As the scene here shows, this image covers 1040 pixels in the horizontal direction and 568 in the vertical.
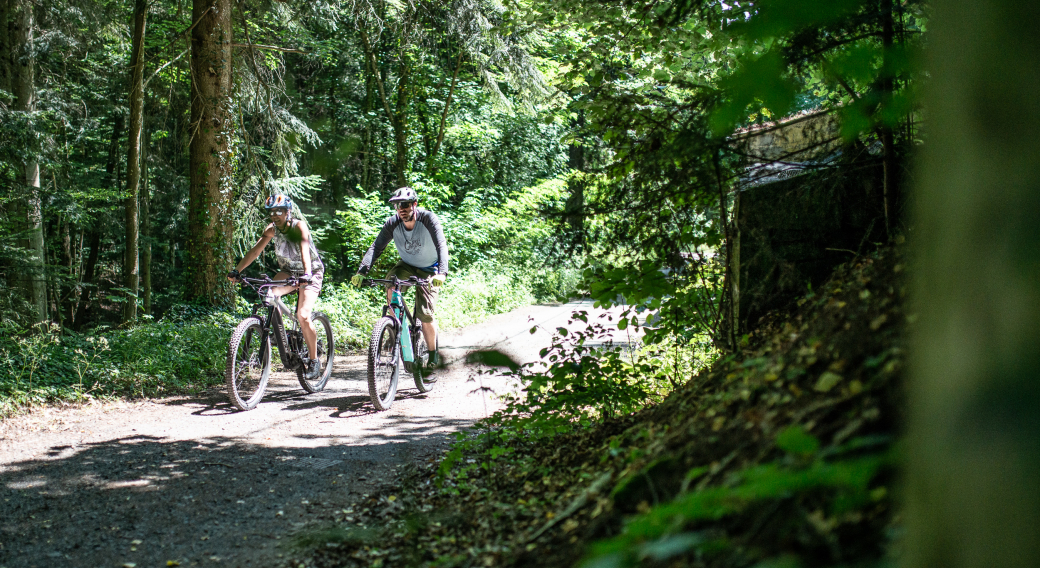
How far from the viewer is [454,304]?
16.7 metres

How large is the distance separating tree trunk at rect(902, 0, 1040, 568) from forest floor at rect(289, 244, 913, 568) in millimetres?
488

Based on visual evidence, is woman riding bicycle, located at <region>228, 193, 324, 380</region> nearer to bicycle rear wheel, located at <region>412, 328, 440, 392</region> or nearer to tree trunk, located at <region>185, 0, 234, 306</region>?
bicycle rear wheel, located at <region>412, 328, 440, 392</region>

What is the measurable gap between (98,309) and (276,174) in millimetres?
11302

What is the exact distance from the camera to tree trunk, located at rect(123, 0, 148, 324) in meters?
13.3

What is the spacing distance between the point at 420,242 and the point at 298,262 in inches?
57.3

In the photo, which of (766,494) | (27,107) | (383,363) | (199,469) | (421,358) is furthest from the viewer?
(27,107)

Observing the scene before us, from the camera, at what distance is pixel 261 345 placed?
7.42 meters

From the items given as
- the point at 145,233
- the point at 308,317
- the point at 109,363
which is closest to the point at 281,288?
the point at 308,317

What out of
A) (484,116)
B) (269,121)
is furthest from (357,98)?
(269,121)

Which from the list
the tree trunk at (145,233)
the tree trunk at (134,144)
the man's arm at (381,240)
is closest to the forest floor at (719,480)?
the man's arm at (381,240)

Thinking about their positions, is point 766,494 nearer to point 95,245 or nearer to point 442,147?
point 442,147

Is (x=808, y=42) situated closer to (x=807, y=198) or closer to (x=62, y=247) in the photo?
(x=807, y=198)

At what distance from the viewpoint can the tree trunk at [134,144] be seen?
13.3 metres

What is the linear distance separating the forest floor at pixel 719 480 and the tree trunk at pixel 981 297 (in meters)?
0.49
